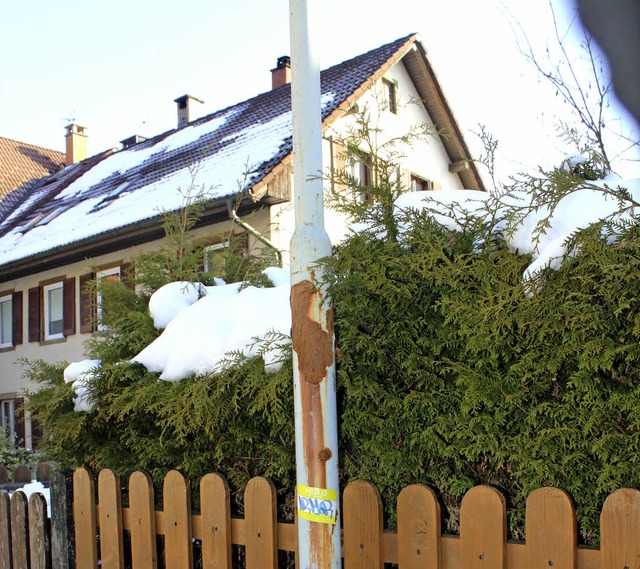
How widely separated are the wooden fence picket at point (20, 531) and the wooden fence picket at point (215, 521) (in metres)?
1.34

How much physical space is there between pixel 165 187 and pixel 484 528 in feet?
42.2

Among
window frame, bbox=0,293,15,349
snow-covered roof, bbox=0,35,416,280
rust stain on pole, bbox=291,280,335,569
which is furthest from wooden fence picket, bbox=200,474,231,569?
window frame, bbox=0,293,15,349

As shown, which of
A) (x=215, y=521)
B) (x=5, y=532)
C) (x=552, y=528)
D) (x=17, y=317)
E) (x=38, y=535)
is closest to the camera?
(x=552, y=528)

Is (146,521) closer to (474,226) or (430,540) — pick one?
(430,540)

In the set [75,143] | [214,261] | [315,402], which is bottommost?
[315,402]

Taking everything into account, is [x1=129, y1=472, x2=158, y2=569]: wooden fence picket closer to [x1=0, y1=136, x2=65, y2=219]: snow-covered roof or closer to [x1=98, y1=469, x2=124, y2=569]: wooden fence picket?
[x1=98, y1=469, x2=124, y2=569]: wooden fence picket

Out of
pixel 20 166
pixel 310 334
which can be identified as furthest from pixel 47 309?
pixel 310 334

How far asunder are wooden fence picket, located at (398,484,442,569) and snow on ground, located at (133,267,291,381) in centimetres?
69

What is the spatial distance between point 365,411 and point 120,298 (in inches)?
73.7

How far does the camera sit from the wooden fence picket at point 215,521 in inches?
112

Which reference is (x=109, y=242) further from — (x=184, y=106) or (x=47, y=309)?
(x=184, y=106)

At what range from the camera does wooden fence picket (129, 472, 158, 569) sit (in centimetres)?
311

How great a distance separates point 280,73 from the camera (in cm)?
1903

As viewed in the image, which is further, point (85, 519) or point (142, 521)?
point (85, 519)
